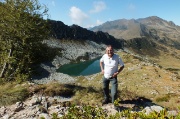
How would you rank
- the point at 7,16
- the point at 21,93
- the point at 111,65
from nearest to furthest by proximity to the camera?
the point at 111,65
the point at 21,93
the point at 7,16

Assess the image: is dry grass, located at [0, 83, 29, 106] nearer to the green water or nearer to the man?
the man

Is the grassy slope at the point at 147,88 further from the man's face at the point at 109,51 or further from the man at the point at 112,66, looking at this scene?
the man's face at the point at 109,51

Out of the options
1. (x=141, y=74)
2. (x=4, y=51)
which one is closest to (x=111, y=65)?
(x=4, y=51)

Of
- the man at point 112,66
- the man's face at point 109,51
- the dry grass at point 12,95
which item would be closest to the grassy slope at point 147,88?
the man at point 112,66

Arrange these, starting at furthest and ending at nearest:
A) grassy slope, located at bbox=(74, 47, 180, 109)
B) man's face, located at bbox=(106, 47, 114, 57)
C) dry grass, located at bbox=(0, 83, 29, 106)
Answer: grassy slope, located at bbox=(74, 47, 180, 109) < dry grass, located at bbox=(0, 83, 29, 106) < man's face, located at bbox=(106, 47, 114, 57)

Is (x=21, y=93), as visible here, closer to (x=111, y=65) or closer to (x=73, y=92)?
(x=73, y=92)

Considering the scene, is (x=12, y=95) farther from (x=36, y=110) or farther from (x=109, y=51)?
(x=109, y=51)

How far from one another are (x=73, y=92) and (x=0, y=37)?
8.85 meters

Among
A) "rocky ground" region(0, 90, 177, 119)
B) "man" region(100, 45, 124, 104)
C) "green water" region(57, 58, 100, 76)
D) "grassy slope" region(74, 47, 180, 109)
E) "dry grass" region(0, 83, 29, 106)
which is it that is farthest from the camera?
"green water" region(57, 58, 100, 76)

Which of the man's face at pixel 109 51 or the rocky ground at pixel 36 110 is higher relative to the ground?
the man's face at pixel 109 51

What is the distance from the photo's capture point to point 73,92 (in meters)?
23.6

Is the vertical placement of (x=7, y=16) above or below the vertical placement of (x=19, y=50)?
above

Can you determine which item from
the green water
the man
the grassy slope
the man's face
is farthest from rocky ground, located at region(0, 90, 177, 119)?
the green water

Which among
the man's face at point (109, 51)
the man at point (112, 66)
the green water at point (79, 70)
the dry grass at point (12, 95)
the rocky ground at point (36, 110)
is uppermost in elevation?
the green water at point (79, 70)
